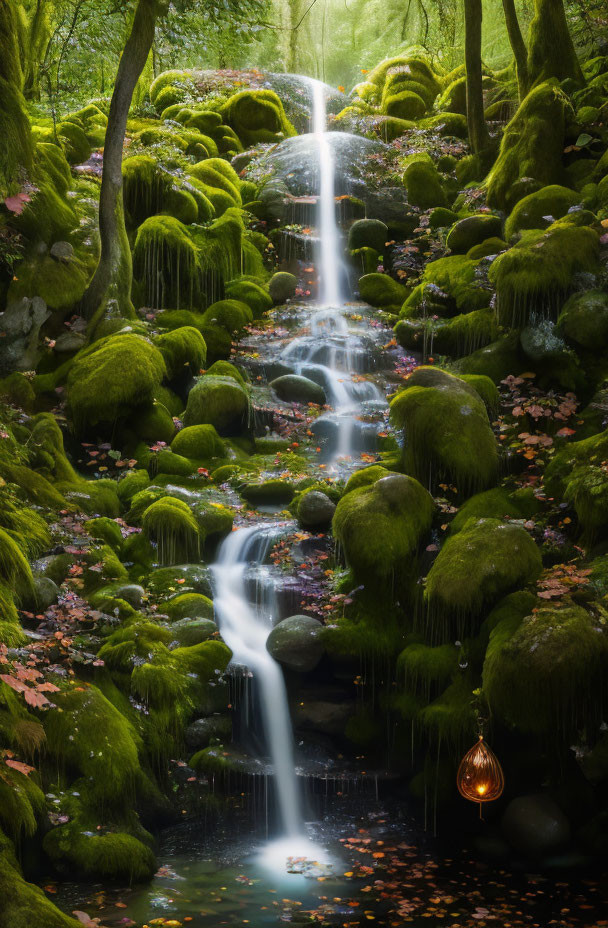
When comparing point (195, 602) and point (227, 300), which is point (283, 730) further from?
point (227, 300)

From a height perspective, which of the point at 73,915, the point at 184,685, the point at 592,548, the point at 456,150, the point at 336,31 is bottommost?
the point at 73,915

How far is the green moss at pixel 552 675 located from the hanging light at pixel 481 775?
35 centimetres

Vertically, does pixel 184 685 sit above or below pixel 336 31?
below

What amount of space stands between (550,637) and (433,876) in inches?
68.0

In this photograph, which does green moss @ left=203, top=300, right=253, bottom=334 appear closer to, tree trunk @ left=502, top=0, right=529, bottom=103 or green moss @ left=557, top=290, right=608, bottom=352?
green moss @ left=557, top=290, right=608, bottom=352

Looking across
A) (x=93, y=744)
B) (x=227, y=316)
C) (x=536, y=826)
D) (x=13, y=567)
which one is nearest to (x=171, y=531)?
(x=13, y=567)

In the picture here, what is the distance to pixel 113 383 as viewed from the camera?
383 inches

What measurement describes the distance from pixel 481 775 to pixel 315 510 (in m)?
3.64

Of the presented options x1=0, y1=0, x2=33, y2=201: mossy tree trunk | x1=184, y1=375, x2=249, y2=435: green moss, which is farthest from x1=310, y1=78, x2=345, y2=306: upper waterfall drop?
x1=0, y1=0, x2=33, y2=201: mossy tree trunk

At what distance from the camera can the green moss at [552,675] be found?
5336 millimetres

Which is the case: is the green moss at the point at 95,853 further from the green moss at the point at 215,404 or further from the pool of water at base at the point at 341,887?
the green moss at the point at 215,404

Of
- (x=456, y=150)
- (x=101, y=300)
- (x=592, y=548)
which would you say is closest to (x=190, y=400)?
(x=101, y=300)

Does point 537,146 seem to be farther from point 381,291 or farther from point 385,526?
point 385,526

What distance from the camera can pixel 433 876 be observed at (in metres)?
5.25
